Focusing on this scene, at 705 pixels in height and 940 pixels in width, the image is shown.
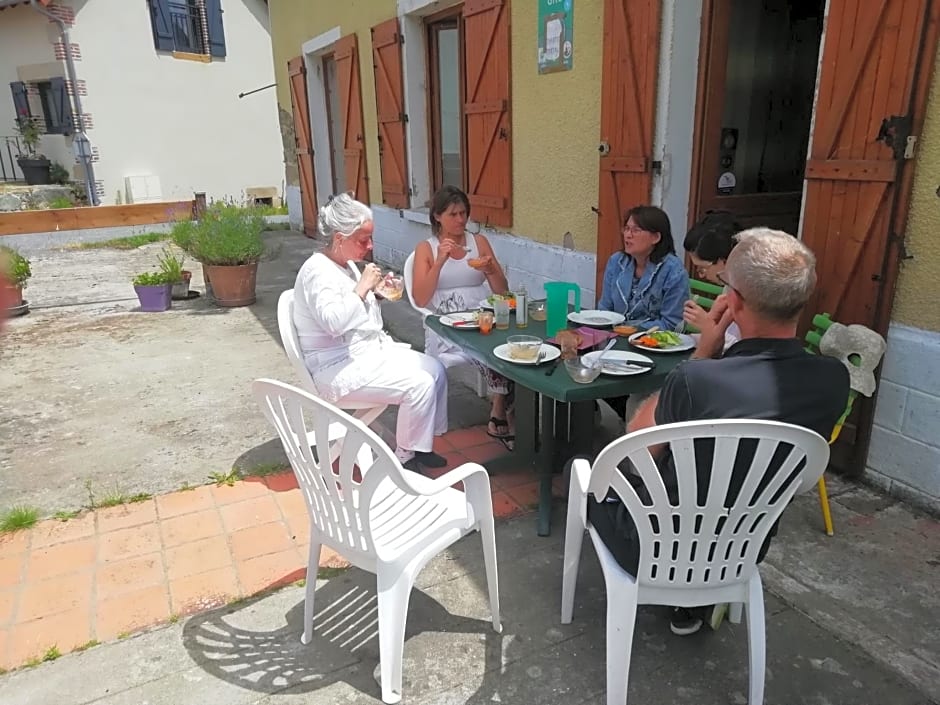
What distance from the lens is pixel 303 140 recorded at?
8695mm

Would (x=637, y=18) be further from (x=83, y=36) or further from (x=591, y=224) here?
(x=83, y=36)

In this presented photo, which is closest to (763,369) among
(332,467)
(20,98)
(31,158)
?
(332,467)

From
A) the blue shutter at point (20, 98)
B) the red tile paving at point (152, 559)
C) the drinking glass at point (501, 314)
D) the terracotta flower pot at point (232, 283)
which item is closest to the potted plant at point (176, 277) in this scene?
the terracotta flower pot at point (232, 283)

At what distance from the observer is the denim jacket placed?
2.68 m

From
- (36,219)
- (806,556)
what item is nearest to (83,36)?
(36,219)

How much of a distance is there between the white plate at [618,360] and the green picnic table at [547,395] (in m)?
0.02

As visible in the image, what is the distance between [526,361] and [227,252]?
409 centimetres

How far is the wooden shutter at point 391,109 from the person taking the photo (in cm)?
581

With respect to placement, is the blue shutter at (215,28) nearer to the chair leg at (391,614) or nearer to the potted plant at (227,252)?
the potted plant at (227,252)

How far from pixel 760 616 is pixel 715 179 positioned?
8.48ft

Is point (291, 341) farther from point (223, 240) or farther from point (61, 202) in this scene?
point (61, 202)

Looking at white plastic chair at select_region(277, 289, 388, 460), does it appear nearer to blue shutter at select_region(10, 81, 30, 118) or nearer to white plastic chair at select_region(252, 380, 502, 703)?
white plastic chair at select_region(252, 380, 502, 703)

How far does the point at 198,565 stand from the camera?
7.34ft

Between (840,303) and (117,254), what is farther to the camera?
(117,254)
